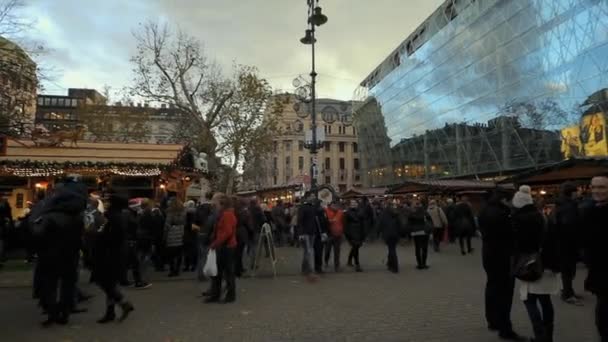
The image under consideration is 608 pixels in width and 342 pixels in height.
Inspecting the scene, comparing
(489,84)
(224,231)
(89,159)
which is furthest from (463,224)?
(489,84)

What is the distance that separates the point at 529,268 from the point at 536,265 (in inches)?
3.2

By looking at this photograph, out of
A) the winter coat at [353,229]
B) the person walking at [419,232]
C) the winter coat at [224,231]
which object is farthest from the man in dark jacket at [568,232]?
the winter coat at [224,231]

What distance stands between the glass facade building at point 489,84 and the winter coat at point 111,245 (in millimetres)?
29530

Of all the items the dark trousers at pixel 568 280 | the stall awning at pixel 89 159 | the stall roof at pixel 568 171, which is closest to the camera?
the dark trousers at pixel 568 280

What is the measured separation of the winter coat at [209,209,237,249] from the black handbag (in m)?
4.41

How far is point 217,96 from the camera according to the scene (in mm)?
26797

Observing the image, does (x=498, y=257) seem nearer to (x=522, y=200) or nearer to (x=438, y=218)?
(x=522, y=200)

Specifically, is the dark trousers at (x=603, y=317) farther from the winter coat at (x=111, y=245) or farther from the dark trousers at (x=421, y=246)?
the dark trousers at (x=421, y=246)

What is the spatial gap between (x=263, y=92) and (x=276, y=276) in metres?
17.9

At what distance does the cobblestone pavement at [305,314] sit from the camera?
5.57m

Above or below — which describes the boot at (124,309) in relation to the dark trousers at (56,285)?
below

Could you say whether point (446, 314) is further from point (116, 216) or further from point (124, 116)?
point (124, 116)

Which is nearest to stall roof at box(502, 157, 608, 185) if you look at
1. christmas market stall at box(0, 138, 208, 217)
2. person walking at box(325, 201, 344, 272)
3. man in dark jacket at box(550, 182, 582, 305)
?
man in dark jacket at box(550, 182, 582, 305)

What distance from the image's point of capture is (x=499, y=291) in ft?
18.4
